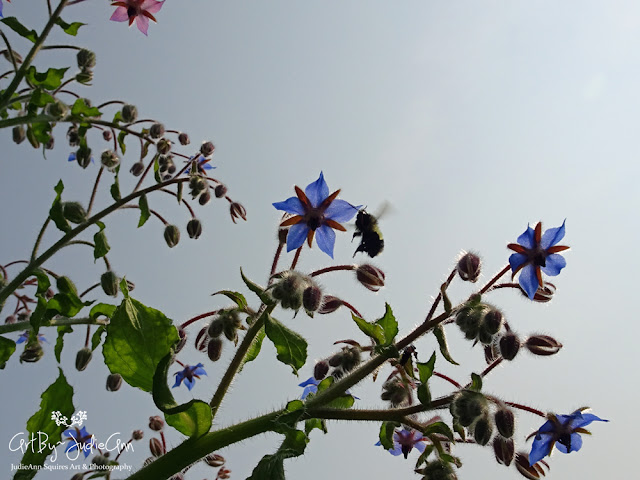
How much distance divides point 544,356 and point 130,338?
1.10 m

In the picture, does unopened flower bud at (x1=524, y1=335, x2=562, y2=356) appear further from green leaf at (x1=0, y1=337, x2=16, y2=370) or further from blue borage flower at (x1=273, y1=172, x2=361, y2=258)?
green leaf at (x1=0, y1=337, x2=16, y2=370)

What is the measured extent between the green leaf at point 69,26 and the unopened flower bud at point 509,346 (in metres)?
2.31

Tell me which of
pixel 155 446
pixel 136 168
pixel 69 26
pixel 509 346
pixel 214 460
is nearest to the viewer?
pixel 509 346

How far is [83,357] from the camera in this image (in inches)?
99.8

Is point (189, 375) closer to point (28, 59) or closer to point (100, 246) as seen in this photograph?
point (100, 246)

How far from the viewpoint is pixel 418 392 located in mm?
1165

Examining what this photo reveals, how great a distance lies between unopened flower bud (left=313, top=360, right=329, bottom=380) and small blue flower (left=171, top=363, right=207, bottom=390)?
922 mm

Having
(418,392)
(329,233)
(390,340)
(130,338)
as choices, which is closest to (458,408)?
(418,392)

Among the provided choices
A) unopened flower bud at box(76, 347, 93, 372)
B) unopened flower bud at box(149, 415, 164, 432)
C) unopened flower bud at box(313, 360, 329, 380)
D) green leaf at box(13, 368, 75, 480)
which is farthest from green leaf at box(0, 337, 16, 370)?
unopened flower bud at box(313, 360, 329, 380)

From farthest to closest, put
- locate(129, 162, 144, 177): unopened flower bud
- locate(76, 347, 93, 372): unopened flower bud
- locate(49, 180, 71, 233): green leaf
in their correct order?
locate(129, 162, 144, 177): unopened flower bud, locate(76, 347, 93, 372): unopened flower bud, locate(49, 180, 71, 233): green leaf

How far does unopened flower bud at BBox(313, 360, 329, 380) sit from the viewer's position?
1.68 metres

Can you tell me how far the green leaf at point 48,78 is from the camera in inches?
101

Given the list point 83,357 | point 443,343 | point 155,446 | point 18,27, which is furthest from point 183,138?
point 443,343

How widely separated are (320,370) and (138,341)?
590mm
